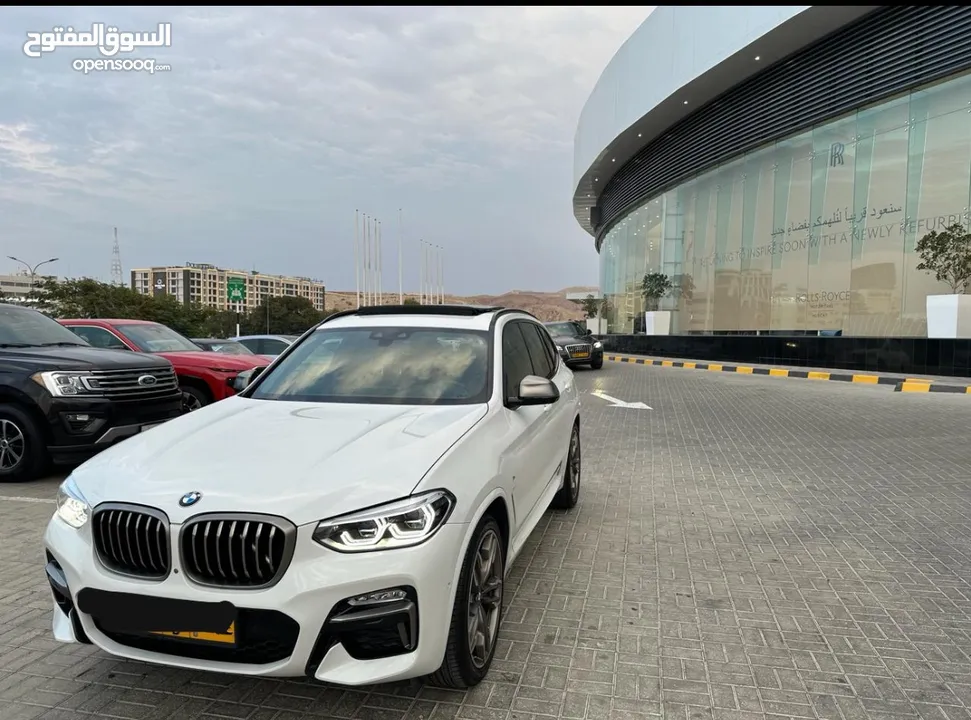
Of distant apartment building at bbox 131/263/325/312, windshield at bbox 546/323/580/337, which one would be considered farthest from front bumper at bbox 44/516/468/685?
distant apartment building at bbox 131/263/325/312

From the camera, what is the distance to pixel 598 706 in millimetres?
2689

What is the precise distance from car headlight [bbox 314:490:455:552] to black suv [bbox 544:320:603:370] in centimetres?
1765

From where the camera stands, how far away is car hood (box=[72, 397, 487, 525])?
2.39 m

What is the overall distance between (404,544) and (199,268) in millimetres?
131142

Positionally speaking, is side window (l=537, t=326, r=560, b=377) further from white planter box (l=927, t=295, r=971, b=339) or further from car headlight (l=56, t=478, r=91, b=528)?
white planter box (l=927, t=295, r=971, b=339)

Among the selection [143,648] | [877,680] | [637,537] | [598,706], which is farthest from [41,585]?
[877,680]

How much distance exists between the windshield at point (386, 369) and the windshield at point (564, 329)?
1793 centimetres

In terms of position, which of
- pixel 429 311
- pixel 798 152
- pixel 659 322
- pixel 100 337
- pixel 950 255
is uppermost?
pixel 798 152

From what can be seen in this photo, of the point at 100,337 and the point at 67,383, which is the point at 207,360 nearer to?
the point at 100,337

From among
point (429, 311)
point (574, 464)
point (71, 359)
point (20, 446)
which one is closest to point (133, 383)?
point (71, 359)

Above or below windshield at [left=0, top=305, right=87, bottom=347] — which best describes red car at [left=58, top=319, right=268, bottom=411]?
below

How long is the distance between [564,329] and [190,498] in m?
20.2

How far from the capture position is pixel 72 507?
270 cm

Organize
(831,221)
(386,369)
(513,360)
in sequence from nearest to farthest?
(386,369) < (513,360) < (831,221)
